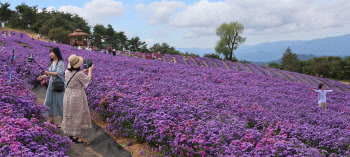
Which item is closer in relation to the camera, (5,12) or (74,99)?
(74,99)

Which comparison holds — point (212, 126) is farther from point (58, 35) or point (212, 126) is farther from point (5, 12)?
point (5, 12)

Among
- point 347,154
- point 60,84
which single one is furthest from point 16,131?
point 347,154

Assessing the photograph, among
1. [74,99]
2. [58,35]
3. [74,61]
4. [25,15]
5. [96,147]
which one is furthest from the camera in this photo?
[25,15]

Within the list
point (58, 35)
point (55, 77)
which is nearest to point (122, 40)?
point (58, 35)

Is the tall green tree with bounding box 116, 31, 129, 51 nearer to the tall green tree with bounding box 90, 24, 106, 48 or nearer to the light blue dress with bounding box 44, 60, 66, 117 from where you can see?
the tall green tree with bounding box 90, 24, 106, 48

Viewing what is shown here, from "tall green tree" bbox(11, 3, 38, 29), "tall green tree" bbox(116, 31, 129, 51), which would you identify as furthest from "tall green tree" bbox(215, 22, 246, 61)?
"tall green tree" bbox(11, 3, 38, 29)

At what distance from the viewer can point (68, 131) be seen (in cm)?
679

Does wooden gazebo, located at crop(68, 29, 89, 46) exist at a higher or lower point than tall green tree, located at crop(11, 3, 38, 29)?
lower

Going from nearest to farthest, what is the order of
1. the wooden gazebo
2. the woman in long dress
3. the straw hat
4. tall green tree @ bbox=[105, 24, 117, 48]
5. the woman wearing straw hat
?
1. the straw hat
2. the woman wearing straw hat
3. the woman in long dress
4. the wooden gazebo
5. tall green tree @ bbox=[105, 24, 117, 48]

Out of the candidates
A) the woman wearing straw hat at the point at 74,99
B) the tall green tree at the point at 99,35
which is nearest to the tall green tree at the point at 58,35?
the tall green tree at the point at 99,35

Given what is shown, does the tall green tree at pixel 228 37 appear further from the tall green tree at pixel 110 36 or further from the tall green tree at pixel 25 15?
the tall green tree at pixel 25 15

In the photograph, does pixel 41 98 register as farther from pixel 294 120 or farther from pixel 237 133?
pixel 294 120

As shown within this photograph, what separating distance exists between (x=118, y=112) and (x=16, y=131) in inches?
135

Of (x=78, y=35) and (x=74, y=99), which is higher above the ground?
(x=78, y=35)
